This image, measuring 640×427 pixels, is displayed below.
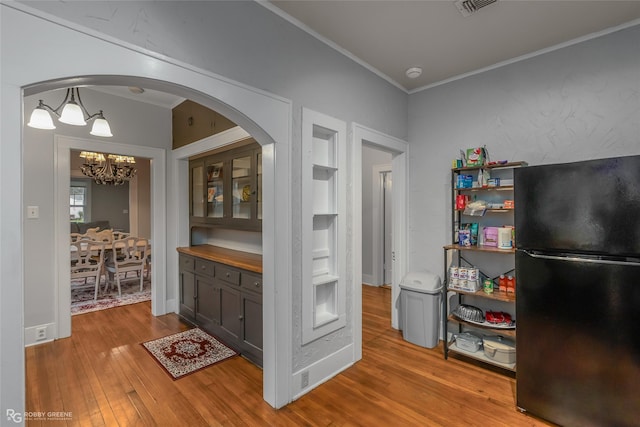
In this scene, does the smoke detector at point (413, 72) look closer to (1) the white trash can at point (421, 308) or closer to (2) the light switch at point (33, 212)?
(1) the white trash can at point (421, 308)

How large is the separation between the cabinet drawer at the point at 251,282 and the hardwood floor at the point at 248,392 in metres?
0.71

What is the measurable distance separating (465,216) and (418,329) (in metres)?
1.27

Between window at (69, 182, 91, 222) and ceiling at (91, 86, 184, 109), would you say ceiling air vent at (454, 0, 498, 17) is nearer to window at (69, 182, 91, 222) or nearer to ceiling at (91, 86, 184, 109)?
ceiling at (91, 86, 184, 109)

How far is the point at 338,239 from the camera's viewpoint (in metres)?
2.56

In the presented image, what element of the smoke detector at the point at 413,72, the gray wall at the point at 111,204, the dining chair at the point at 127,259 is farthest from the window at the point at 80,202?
the smoke detector at the point at 413,72

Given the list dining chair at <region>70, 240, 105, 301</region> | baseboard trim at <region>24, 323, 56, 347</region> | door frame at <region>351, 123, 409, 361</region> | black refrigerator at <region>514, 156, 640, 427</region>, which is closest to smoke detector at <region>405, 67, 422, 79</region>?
door frame at <region>351, 123, 409, 361</region>

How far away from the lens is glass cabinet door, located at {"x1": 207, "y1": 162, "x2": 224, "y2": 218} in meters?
3.49

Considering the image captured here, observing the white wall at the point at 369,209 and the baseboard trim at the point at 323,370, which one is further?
the white wall at the point at 369,209

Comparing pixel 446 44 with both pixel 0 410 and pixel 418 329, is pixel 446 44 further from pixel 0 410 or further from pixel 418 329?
pixel 0 410

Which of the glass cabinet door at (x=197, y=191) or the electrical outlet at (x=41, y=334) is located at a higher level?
the glass cabinet door at (x=197, y=191)

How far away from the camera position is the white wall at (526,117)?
2.24m

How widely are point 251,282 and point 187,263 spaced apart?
5.02ft

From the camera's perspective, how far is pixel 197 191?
3963 millimetres

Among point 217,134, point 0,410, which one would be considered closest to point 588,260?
point 0,410
